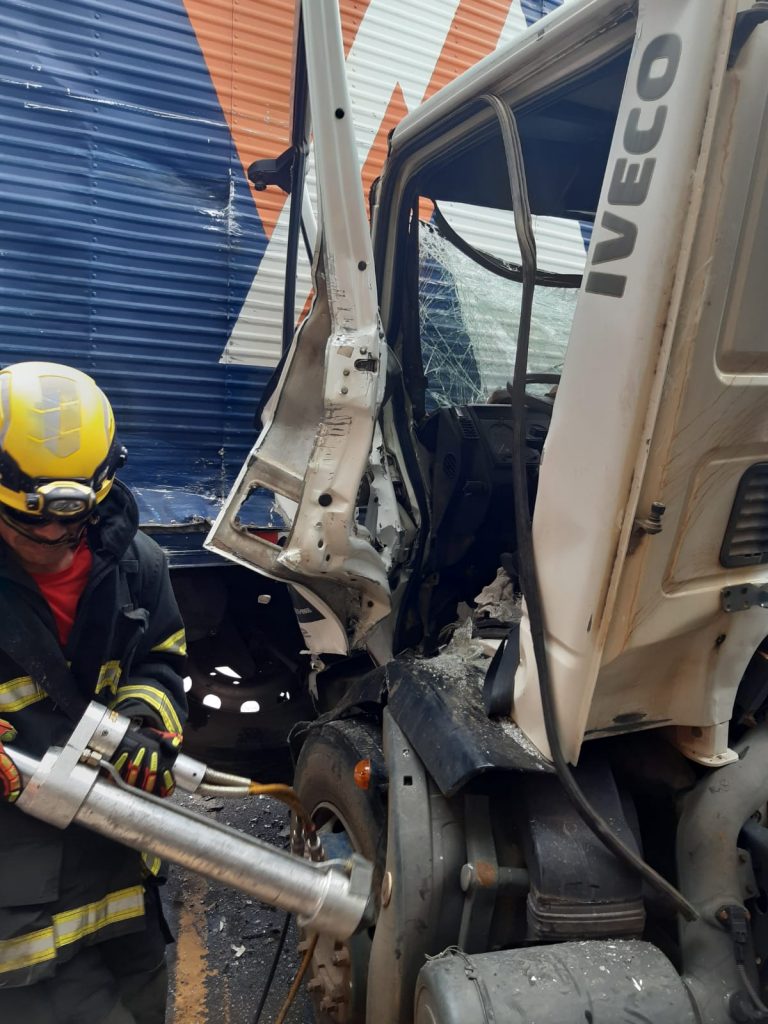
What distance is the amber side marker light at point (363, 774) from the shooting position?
6.54ft

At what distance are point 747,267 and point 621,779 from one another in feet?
3.99

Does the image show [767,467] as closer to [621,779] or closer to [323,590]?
[621,779]

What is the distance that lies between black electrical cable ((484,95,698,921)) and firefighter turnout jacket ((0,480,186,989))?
91cm

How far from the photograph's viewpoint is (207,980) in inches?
101

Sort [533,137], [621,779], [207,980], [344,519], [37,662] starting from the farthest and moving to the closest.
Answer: [207,980], [533,137], [344,519], [621,779], [37,662]

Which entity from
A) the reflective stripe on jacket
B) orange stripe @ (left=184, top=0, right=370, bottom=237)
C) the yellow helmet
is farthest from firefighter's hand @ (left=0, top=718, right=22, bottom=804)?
orange stripe @ (left=184, top=0, right=370, bottom=237)

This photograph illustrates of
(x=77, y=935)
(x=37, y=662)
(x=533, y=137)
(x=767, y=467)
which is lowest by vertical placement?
(x=77, y=935)

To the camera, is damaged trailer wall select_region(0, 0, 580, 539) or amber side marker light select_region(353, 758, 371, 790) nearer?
amber side marker light select_region(353, 758, 371, 790)

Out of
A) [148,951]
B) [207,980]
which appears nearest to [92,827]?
[148,951]

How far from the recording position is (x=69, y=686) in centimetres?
167

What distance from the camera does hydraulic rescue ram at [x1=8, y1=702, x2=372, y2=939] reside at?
1487 mm

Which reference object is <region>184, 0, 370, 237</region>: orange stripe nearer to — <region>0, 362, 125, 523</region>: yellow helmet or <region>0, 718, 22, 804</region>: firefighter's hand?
<region>0, 362, 125, 523</region>: yellow helmet

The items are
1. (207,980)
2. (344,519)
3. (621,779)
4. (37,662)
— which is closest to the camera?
(37,662)

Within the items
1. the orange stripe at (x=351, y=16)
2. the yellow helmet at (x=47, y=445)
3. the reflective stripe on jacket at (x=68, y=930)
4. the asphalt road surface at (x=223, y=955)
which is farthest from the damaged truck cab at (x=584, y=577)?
the orange stripe at (x=351, y=16)
